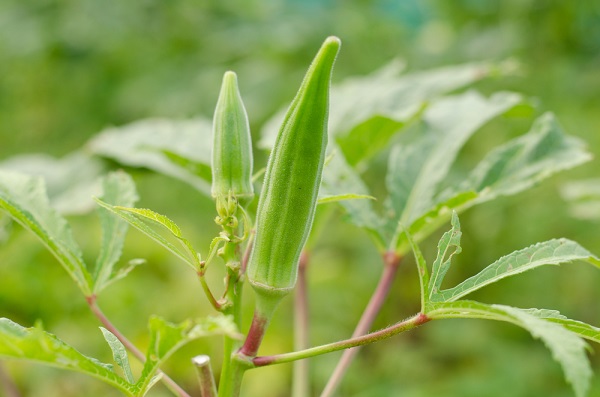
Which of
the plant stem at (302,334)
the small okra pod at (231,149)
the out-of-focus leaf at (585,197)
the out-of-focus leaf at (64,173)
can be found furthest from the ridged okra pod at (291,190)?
the out-of-focus leaf at (585,197)

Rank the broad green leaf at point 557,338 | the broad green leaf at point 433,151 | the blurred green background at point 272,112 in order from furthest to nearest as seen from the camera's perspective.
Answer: the blurred green background at point 272,112 < the broad green leaf at point 433,151 < the broad green leaf at point 557,338

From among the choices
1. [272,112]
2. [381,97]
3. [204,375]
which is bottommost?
[204,375]

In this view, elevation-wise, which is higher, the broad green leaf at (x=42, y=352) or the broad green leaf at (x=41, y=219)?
the broad green leaf at (x=41, y=219)

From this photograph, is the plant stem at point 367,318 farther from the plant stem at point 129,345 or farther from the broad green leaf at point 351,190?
the plant stem at point 129,345

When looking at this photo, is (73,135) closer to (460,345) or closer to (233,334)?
(460,345)

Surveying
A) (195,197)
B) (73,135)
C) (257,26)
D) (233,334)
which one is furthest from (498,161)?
(73,135)

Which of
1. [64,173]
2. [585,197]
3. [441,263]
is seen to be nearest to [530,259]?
[441,263]

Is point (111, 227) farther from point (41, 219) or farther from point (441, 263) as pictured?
point (441, 263)
